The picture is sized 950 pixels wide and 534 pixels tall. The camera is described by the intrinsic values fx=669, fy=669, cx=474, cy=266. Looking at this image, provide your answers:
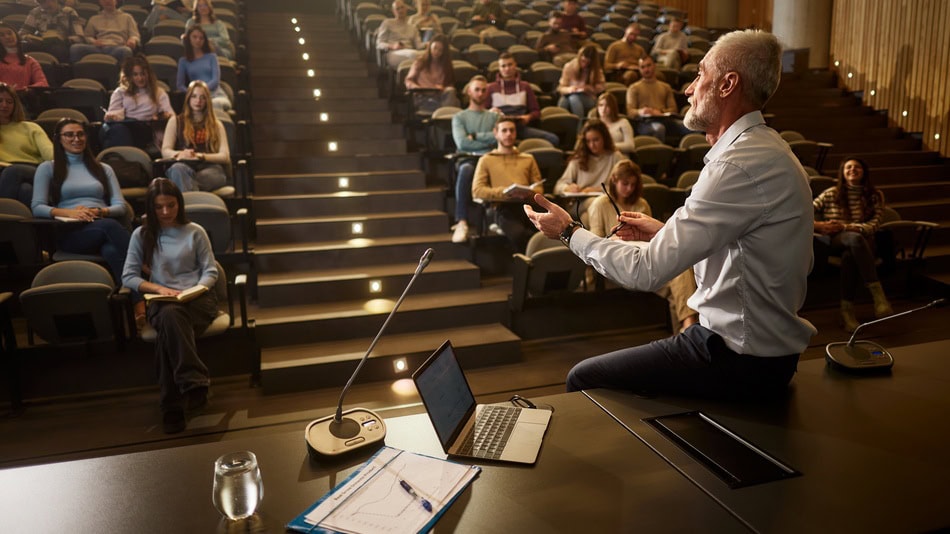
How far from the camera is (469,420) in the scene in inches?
54.2

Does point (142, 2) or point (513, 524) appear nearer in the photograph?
point (513, 524)

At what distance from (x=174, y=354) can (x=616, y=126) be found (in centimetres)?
335

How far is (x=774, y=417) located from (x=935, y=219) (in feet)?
16.6

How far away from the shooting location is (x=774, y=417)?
138 centimetres

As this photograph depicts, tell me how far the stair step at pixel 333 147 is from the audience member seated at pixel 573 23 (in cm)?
314

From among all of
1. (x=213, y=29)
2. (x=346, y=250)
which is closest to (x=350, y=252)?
(x=346, y=250)

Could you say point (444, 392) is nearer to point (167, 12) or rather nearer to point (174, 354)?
point (174, 354)

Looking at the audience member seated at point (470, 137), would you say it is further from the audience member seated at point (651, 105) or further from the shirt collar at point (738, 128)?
the shirt collar at point (738, 128)

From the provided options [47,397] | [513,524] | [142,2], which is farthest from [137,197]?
[142,2]

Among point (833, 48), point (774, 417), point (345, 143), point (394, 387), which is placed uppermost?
point (833, 48)

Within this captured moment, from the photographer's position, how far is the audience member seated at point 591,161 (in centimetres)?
422

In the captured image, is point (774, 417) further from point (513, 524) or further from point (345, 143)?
point (345, 143)

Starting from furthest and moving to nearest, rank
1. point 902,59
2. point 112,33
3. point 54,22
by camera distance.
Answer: point 902,59, point 54,22, point 112,33

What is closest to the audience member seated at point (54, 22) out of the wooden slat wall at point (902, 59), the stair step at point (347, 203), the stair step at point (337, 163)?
the stair step at point (337, 163)
